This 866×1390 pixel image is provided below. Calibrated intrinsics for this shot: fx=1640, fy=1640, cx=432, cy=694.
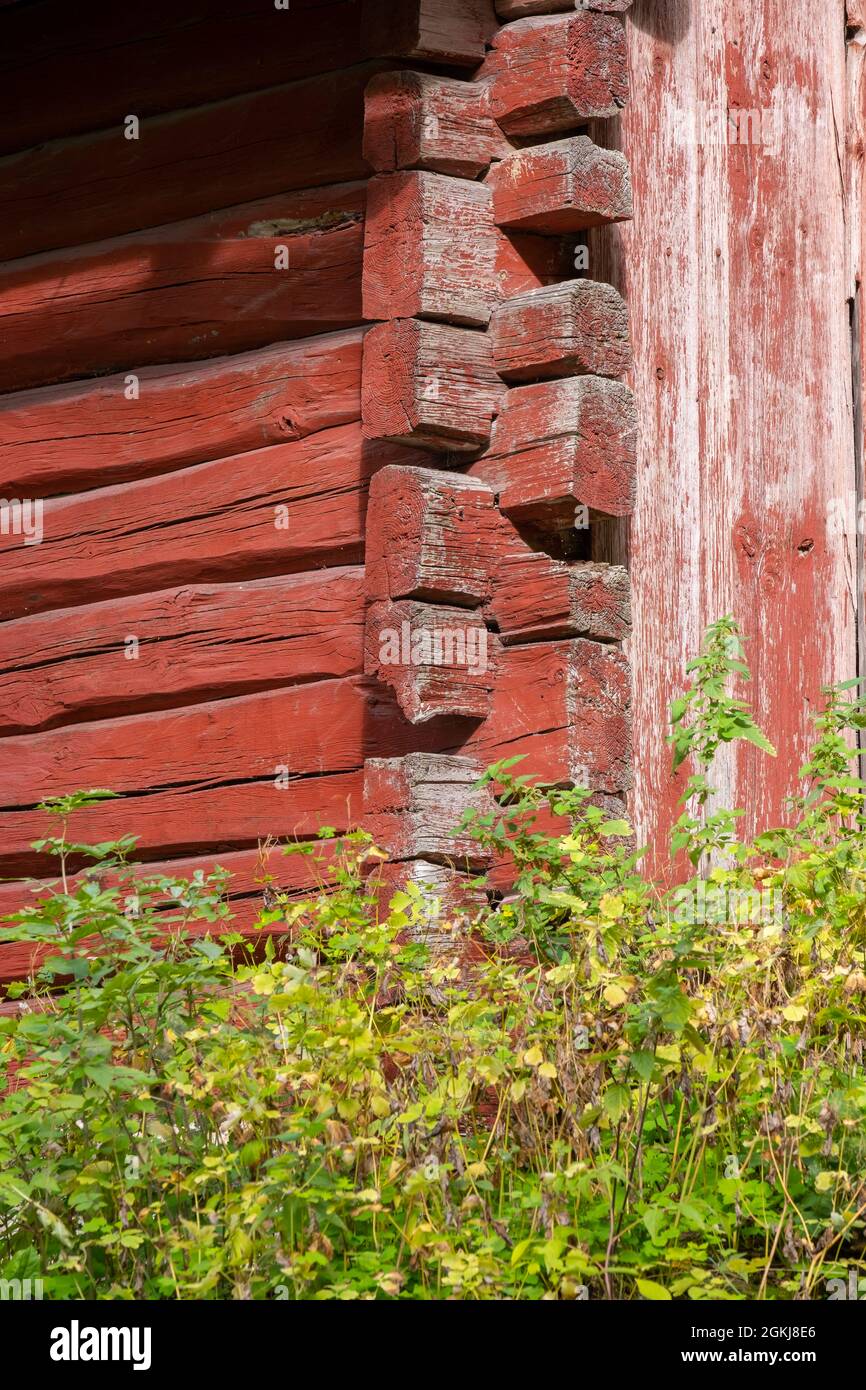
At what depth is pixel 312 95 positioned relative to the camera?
15.8 ft

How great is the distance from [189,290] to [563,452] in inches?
55.4

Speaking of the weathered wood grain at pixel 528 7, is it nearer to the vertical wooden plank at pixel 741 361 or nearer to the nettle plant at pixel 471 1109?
the vertical wooden plank at pixel 741 361

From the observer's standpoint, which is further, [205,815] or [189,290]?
[189,290]

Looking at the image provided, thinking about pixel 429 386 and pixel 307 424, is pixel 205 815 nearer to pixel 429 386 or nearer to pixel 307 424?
pixel 307 424

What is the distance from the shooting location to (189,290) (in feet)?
16.4

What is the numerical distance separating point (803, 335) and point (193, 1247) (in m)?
3.77

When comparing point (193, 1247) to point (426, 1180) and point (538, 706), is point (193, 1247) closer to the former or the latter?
point (426, 1180)

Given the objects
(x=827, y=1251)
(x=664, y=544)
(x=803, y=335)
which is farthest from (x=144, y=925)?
(x=803, y=335)

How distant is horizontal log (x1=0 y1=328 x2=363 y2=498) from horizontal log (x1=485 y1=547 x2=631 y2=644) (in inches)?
25.8

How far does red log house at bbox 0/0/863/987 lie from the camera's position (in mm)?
4395

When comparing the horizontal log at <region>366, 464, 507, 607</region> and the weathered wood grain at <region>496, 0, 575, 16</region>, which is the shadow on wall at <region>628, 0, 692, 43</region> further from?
the horizontal log at <region>366, 464, 507, 607</region>

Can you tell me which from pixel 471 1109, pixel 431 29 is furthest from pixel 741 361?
pixel 471 1109

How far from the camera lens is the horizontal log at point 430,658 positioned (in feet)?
14.1

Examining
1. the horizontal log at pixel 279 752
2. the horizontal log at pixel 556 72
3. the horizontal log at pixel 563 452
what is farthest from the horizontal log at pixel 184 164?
the horizontal log at pixel 279 752
